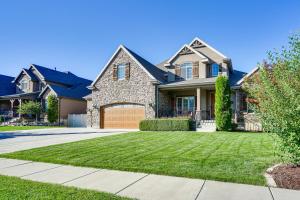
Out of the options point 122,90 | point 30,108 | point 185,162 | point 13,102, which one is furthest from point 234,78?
point 13,102

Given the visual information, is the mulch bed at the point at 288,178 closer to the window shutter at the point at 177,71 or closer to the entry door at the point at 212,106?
the entry door at the point at 212,106

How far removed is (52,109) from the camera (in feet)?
97.7

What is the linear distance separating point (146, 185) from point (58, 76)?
35.3m

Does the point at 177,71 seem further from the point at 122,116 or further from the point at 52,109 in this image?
the point at 52,109

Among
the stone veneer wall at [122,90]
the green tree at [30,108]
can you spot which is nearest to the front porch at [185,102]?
the stone veneer wall at [122,90]

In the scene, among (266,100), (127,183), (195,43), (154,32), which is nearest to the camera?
(127,183)

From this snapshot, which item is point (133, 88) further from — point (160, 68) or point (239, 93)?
point (239, 93)

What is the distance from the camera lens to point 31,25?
1903cm

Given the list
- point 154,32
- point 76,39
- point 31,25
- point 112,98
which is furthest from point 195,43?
point 31,25

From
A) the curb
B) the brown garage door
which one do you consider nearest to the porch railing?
the brown garage door

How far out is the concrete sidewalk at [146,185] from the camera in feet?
14.0

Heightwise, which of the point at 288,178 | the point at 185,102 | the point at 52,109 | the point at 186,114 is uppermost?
the point at 185,102

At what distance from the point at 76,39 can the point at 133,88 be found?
23.1 ft

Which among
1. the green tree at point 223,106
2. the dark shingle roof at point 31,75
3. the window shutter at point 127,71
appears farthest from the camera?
the dark shingle roof at point 31,75
